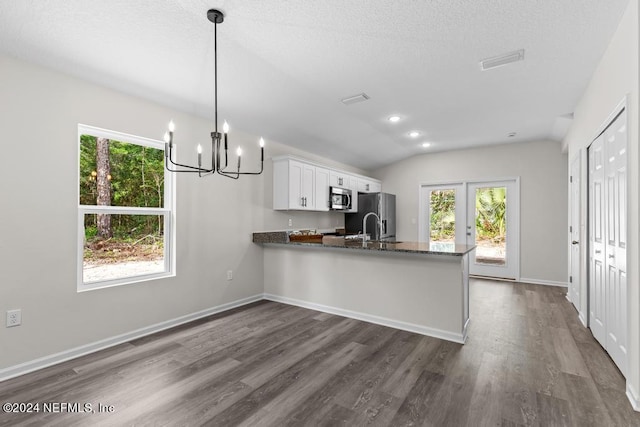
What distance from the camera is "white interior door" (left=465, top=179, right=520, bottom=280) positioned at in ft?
19.5

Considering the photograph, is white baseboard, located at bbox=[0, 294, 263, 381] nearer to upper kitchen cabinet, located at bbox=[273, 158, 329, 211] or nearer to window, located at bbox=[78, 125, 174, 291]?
window, located at bbox=[78, 125, 174, 291]

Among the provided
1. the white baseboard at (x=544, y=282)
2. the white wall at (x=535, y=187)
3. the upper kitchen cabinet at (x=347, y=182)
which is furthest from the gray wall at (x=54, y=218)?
the white baseboard at (x=544, y=282)

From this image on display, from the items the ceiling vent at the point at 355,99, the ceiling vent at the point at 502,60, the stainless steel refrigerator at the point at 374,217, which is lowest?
the stainless steel refrigerator at the point at 374,217

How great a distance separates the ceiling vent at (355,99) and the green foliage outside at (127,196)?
88.5 inches

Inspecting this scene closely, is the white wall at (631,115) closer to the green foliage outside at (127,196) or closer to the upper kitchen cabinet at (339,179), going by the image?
the upper kitchen cabinet at (339,179)

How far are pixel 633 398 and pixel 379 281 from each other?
2.17 m

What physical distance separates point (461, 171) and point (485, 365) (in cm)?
465

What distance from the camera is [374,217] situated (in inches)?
255

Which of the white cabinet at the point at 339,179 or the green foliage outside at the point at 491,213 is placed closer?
the white cabinet at the point at 339,179

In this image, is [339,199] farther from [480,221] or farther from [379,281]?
[480,221]

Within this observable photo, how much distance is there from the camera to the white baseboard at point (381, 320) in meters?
3.17

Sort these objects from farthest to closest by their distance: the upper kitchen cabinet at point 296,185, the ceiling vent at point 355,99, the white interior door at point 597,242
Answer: the upper kitchen cabinet at point 296,185, the ceiling vent at point 355,99, the white interior door at point 597,242

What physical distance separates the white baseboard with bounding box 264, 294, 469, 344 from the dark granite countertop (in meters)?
0.82

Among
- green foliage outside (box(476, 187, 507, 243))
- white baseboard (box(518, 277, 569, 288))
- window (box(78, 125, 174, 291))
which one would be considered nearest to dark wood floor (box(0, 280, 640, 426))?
window (box(78, 125, 174, 291))
